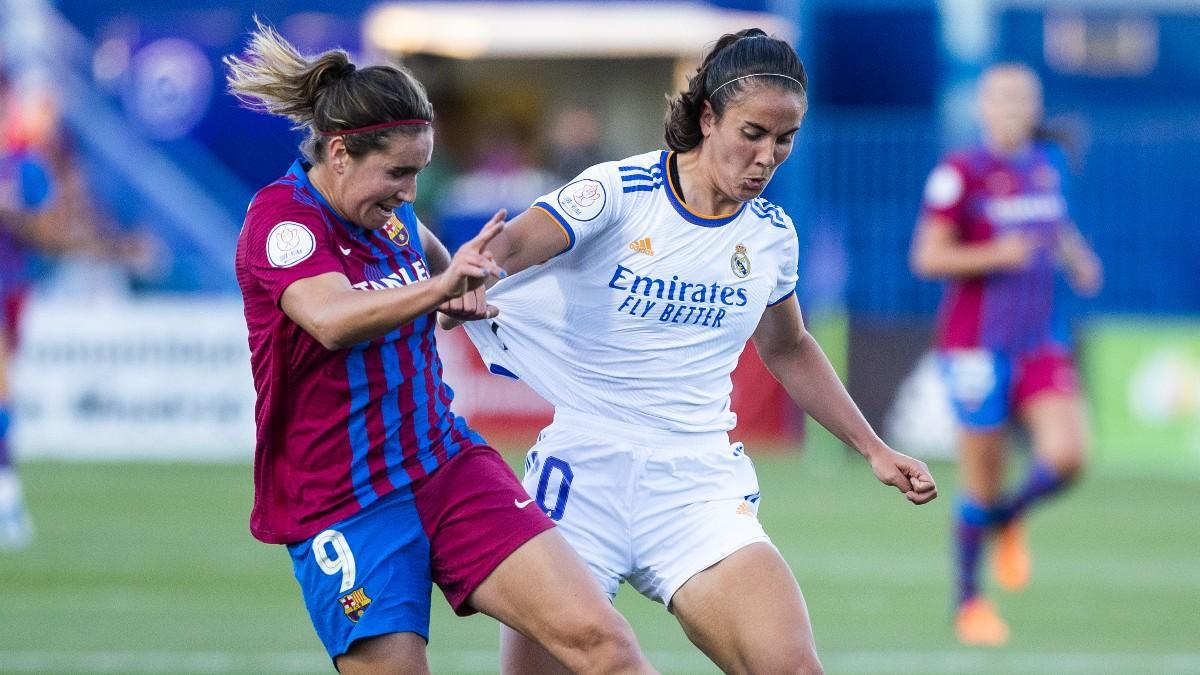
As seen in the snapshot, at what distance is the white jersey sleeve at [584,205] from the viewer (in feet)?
16.3

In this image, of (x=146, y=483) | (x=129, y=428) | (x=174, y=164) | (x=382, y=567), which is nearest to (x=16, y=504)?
(x=146, y=483)

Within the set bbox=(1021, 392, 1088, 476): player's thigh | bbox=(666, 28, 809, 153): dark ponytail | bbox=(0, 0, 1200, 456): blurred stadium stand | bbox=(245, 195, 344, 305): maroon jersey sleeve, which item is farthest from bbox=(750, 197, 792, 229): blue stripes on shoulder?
Answer: bbox=(0, 0, 1200, 456): blurred stadium stand

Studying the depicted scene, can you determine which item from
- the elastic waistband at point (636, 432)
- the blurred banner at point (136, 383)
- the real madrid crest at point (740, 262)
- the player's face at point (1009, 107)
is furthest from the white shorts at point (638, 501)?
the blurred banner at point (136, 383)

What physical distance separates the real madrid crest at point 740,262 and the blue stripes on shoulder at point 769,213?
0.14 metres

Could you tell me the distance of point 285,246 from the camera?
4.60 m

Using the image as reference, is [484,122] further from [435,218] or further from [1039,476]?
[1039,476]

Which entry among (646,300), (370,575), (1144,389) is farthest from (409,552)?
(1144,389)

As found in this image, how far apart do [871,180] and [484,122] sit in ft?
20.0

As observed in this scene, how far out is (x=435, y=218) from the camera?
18.8 m

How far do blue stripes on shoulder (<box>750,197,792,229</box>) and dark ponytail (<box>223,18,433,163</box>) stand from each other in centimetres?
103

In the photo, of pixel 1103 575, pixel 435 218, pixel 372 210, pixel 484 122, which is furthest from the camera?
pixel 484 122

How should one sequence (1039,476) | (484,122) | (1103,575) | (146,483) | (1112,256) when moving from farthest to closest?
(484,122)
(1112,256)
(146,483)
(1103,575)
(1039,476)

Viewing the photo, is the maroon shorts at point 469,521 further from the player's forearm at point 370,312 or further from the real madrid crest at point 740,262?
the real madrid crest at point 740,262

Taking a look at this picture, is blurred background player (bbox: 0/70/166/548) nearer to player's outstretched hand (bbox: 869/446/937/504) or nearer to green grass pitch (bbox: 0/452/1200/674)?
green grass pitch (bbox: 0/452/1200/674)
